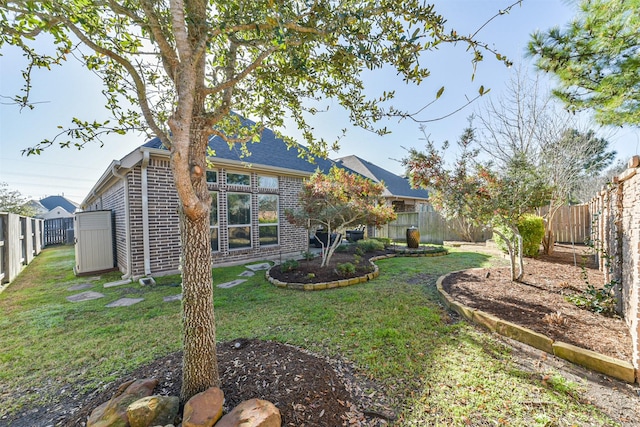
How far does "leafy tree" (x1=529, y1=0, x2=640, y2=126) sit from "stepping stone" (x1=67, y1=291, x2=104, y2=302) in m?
9.51

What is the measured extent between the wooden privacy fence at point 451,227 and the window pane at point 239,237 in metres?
6.25

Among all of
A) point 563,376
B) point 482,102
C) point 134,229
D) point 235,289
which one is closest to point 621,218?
point 563,376

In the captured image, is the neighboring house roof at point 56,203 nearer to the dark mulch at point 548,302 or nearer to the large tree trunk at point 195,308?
the large tree trunk at point 195,308

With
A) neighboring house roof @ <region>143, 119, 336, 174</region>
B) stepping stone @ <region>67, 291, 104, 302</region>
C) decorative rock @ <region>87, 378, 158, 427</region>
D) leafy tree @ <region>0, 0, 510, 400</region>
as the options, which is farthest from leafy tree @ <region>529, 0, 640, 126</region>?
stepping stone @ <region>67, 291, 104, 302</region>

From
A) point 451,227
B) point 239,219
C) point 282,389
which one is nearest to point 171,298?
point 239,219

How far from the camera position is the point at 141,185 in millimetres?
6219

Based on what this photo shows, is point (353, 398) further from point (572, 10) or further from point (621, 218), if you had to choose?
point (572, 10)

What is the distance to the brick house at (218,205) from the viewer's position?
244 inches

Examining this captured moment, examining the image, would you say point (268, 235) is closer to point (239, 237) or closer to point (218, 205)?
point (239, 237)

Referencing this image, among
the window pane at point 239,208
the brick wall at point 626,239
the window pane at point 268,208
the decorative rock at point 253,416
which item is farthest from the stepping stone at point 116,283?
the brick wall at point 626,239

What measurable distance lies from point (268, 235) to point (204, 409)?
7.35 meters

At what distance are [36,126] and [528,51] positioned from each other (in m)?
8.13

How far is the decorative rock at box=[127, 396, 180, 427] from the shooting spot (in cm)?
170

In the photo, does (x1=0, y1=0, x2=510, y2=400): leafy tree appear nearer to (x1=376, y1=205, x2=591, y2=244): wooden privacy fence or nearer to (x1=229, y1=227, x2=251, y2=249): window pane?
(x1=229, y1=227, x2=251, y2=249): window pane
